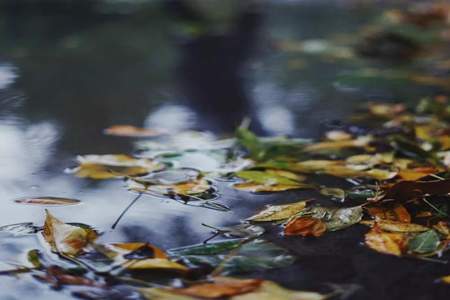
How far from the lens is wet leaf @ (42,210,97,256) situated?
2.36ft

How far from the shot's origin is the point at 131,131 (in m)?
1.20

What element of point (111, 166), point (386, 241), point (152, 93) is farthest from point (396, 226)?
point (152, 93)

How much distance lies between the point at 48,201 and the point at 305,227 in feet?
1.01

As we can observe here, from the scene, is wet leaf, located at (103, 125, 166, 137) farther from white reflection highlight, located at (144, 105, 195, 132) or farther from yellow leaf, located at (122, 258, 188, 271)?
yellow leaf, located at (122, 258, 188, 271)

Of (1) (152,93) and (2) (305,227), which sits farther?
(1) (152,93)

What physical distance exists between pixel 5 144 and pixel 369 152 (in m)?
0.56

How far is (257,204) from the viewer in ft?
2.85

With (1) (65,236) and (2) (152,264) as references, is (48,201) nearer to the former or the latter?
(1) (65,236)

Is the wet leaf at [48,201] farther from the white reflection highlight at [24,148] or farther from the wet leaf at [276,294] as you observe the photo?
the wet leaf at [276,294]

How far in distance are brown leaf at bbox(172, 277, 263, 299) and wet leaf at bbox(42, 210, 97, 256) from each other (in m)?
0.13

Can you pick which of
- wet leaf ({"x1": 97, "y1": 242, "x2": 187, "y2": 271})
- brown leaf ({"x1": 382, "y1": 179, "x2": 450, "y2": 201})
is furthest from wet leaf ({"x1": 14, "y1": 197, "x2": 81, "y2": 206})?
brown leaf ({"x1": 382, "y1": 179, "x2": 450, "y2": 201})

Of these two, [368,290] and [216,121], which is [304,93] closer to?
[216,121]

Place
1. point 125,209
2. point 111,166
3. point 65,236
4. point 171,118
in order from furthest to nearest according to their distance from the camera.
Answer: point 171,118, point 111,166, point 125,209, point 65,236

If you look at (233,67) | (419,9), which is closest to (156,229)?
(233,67)
